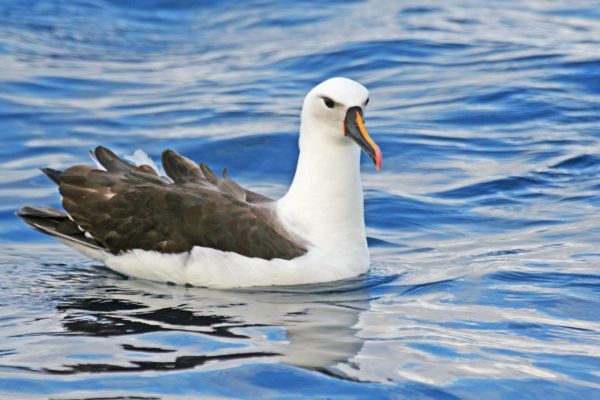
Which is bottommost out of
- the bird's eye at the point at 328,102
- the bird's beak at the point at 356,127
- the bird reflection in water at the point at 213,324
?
the bird reflection in water at the point at 213,324

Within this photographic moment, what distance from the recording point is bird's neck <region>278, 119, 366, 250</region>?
8656 mm

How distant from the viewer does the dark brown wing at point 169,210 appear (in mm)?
8438

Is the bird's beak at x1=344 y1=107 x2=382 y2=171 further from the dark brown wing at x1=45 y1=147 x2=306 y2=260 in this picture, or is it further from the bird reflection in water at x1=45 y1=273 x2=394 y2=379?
the bird reflection in water at x1=45 y1=273 x2=394 y2=379

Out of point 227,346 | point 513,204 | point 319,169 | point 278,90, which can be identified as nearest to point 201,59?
point 278,90

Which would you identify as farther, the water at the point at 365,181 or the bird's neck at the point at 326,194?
the bird's neck at the point at 326,194

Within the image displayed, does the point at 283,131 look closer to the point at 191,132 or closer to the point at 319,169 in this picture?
the point at 191,132

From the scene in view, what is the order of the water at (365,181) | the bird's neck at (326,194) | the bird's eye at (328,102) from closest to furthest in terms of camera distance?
the water at (365,181) < the bird's eye at (328,102) < the bird's neck at (326,194)

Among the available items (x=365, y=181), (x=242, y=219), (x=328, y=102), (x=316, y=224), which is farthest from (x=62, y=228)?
(x=365, y=181)

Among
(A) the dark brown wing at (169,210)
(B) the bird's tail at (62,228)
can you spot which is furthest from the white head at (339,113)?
(B) the bird's tail at (62,228)

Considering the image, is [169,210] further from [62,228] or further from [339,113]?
[339,113]

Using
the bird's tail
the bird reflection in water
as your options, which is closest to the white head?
the bird reflection in water

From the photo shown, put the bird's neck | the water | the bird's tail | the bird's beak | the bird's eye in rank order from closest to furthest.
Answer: the water → the bird's beak → the bird's eye → the bird's neck → the bird's tail

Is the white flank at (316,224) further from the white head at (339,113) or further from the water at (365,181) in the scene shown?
the water at (365,181)

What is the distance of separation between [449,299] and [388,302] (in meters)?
0.37
